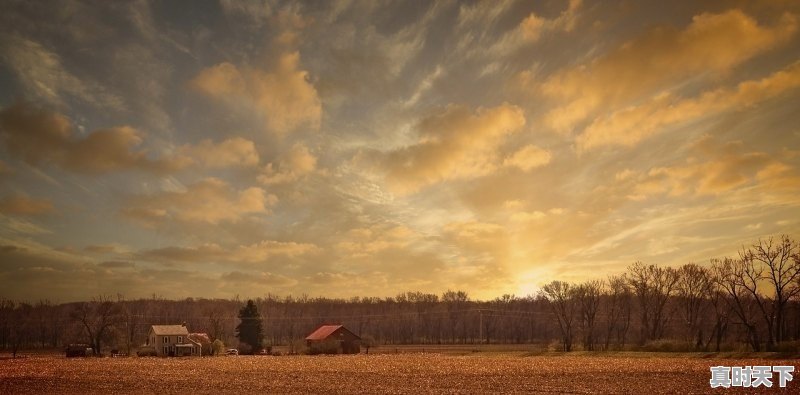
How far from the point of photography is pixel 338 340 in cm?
9669

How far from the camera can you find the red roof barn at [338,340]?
9506 centimetres

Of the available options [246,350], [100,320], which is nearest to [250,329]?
[246,350]

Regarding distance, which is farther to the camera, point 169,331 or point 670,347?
point 169,331

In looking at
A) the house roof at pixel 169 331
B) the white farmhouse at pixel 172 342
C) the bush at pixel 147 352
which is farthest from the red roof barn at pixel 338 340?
the bush at pixel 147 352

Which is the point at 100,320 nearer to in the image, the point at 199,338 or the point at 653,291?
the point at 199,338

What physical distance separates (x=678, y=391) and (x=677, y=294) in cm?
8284

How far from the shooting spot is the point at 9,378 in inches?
1850

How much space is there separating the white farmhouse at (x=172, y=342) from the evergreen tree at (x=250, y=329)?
833 cm

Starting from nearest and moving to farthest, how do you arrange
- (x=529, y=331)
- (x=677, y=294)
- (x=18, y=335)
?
1. (x=677, y=294)
2. (x=18, y=335)
3. (x=529, y=331)

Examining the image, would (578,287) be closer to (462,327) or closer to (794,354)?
(794,354)

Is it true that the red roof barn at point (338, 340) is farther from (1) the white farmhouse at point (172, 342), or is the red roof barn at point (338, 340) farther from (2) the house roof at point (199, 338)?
(2) the house roof at point (199, 338)

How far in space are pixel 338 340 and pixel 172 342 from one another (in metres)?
32.5

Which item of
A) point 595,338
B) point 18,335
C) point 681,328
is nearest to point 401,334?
point 595,338

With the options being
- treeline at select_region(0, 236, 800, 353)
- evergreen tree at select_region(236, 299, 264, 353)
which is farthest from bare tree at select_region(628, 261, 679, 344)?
evergreen tree at select_region(236, 299, 264, 353)
